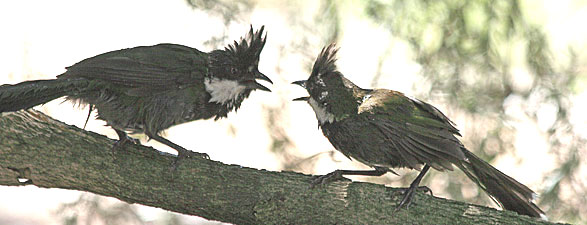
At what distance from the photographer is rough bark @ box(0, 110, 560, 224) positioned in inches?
129

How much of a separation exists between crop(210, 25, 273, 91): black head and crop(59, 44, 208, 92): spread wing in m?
0.09

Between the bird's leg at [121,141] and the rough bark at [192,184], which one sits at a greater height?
the bird's leg at [121,141]

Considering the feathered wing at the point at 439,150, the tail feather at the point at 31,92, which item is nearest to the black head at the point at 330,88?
the feathered wing at the point at 439,150

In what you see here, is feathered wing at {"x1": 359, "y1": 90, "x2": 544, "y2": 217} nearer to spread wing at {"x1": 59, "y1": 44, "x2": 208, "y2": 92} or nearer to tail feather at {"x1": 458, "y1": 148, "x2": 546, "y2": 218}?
tail feather at {"x1": 458, "y1": 148, "x2": 546, "y2": 218}

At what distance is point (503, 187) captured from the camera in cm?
339

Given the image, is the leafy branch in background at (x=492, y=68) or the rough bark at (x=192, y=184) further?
the leafy branch in background at (x=492, y=68)

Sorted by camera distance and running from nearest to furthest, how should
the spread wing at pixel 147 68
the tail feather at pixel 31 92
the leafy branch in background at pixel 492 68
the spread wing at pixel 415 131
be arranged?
1. the tail feather at pixel 31 92
2. the spread wing at pixel 415 131
3. the spread wing at pixel 147 68
4. the leafy branch in background at pixel 492 68

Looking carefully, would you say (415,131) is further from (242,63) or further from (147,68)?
(147,68)

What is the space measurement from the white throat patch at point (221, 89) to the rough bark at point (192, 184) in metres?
0.34

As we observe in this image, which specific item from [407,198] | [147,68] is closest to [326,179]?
[407,198]

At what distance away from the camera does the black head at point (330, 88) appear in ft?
11.7

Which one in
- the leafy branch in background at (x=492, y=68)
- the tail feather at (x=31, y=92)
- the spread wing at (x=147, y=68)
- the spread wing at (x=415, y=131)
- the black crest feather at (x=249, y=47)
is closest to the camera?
the tail feather at (x=31, y=92)

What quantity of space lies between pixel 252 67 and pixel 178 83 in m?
0.39

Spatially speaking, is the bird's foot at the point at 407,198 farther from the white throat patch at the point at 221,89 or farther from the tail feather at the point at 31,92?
the tail feather at the point at 31,92
